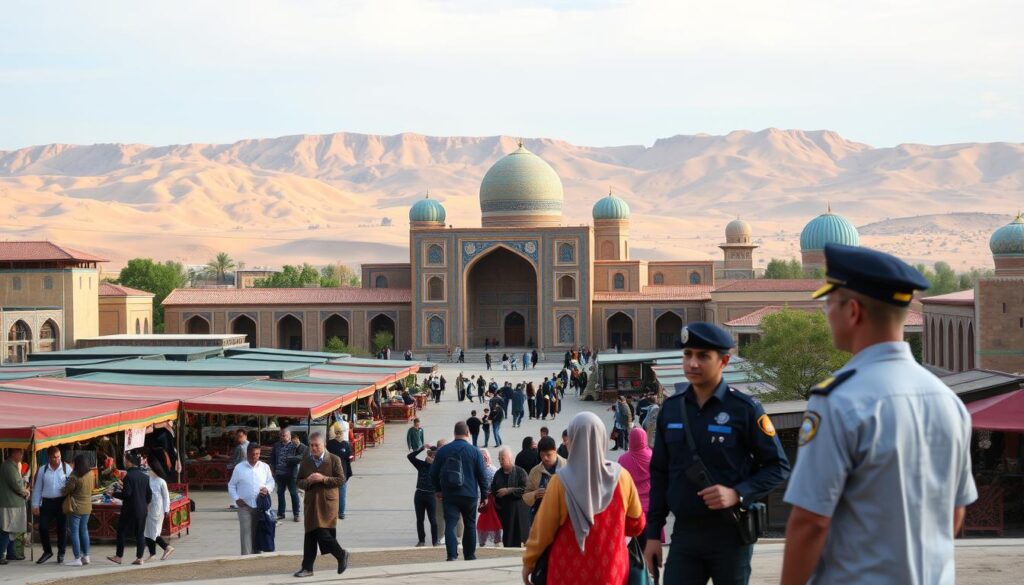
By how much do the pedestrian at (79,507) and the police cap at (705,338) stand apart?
8119 mm

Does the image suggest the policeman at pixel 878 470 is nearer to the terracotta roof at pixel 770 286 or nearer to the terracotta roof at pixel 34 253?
the terracotta roof at pixel 34 253

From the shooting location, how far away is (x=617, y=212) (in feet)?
196

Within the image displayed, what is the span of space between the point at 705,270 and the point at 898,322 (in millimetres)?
56469

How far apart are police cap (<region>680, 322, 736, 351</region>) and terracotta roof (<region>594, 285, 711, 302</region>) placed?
4894cm

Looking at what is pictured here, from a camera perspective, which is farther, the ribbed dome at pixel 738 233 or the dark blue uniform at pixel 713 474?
the ribbed dome at pixel 738 233

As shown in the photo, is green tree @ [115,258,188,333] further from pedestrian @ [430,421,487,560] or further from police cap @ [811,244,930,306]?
police cap @ [811,244,930,306]

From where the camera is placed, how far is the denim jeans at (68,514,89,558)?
1226 centimetres

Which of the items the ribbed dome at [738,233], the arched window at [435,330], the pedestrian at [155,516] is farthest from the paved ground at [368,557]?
the ribbed dome at [738,233]

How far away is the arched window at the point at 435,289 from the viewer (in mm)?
54875

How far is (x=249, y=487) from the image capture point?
11.8 metres

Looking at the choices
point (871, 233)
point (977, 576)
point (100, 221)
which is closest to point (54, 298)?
point (977, 576)

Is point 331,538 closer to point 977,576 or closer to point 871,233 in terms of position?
point 977,576

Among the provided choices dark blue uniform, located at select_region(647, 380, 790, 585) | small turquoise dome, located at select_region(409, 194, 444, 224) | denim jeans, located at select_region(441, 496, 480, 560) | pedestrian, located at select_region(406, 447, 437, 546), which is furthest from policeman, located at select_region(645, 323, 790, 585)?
small turquoise dome, located at select_region(409, 194, 444, 224)

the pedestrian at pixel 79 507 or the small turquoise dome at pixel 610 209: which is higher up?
the small turquoise dome at pixel 610 209
